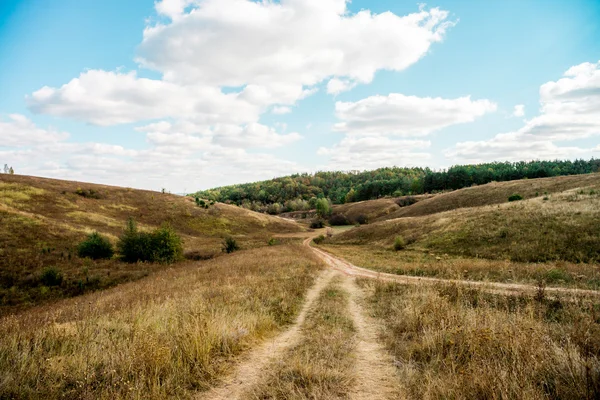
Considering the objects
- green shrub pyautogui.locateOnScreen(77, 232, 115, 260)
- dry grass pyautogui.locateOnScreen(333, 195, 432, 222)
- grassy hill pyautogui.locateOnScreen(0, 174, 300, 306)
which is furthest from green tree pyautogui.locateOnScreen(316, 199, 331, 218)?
green shrub pyautogui.locateOnScreen(77, 232, 115, 260)

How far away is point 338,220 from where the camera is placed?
344 ft

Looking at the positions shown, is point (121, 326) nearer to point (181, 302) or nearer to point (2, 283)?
point (181, 302)

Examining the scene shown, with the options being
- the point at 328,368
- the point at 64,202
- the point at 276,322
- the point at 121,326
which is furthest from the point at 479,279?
the point at 64,202

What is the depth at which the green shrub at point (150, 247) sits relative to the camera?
36688 mm

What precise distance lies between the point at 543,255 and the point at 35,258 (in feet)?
170

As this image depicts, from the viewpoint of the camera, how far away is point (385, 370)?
6.50 meters

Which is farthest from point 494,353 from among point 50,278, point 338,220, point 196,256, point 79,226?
point 338,220

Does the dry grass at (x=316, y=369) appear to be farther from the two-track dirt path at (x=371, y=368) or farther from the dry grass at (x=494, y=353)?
the dry grass at (x=494, y=353)

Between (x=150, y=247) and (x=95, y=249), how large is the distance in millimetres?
6746

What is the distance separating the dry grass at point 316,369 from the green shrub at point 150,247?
3259 cm

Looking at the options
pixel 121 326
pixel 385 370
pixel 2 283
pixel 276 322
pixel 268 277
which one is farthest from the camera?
pixel 2 283

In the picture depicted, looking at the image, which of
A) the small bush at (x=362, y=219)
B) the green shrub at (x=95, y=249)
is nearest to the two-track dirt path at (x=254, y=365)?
the green shrub at (x=95, y=249)

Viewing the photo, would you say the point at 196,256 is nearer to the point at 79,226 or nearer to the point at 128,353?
the point at 79,226

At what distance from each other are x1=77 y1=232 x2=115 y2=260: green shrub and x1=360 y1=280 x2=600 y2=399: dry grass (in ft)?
129
